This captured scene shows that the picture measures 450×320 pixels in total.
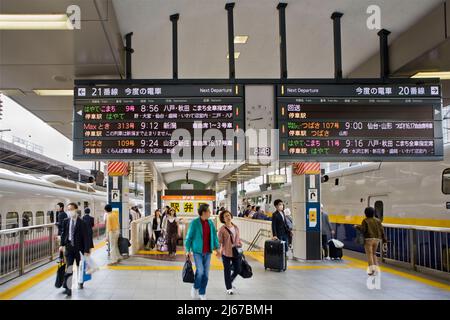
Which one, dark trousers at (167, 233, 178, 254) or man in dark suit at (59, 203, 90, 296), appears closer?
man in dark suit at (59, 203, 90, 296)

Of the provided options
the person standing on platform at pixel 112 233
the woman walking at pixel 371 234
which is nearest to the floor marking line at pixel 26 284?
the person standing on platform at pixel 112 233

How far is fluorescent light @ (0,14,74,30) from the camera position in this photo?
571cm

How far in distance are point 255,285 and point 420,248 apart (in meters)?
3.99

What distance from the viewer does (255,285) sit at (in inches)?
365

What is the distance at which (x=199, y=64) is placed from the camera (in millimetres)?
8945

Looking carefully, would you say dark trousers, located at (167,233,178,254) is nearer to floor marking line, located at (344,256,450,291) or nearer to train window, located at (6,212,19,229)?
train window, located at (6,212,19,229)

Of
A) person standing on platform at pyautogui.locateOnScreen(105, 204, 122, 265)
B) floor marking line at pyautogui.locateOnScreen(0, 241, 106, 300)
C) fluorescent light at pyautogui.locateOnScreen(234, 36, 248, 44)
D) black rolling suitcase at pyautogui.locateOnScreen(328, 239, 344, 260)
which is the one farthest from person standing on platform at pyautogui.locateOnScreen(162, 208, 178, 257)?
fluorescent light at pyautogui.locateOnScreen(234, 36, 248, 44)

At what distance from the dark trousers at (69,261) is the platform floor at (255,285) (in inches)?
9.7

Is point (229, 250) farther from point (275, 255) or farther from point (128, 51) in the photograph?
point (128, 51)

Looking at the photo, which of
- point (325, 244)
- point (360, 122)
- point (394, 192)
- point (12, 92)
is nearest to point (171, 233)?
point (325, 244)

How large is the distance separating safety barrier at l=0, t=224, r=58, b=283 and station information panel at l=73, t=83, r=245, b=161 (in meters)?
4.50

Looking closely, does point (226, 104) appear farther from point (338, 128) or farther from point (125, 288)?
point (125, 288)
